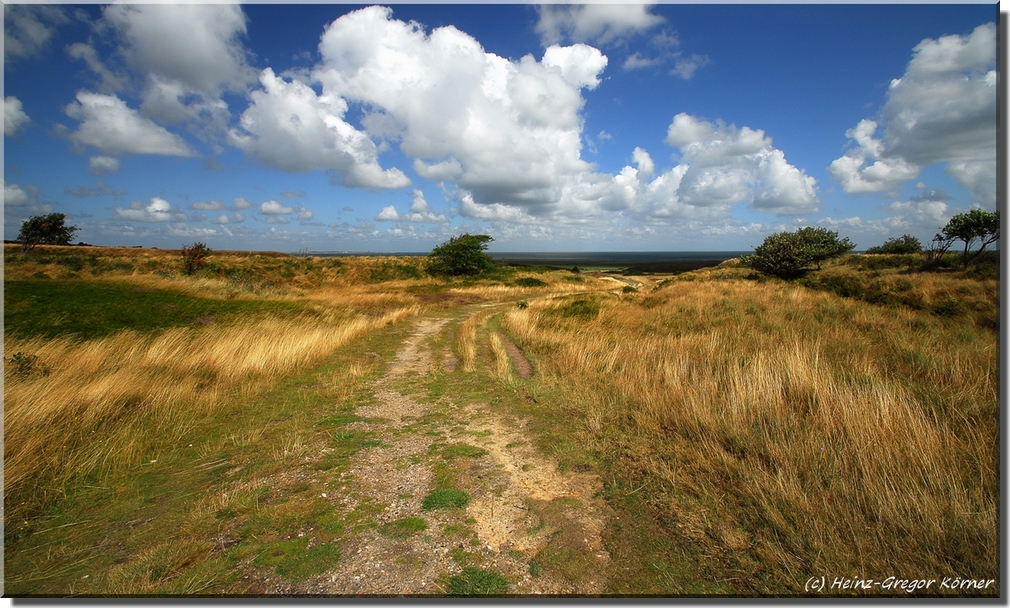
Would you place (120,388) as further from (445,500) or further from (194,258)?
(194,258)

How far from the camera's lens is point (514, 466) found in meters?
4.84

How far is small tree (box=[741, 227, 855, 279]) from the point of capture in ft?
118

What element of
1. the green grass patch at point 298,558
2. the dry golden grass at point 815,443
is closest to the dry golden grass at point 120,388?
Result: the green grass patch at point 298,558

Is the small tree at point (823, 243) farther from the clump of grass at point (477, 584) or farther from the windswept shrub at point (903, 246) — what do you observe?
the clump of grass at point (477, 584)

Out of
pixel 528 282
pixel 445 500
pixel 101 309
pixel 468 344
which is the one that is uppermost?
pixel 101 309

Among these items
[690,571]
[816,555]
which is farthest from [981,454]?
[690,571]

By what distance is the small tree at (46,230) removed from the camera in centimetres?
4284

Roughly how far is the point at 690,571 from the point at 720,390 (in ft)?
13.5

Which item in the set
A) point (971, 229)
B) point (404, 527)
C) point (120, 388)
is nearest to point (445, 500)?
point (404, 527)

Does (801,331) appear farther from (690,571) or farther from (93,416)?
(93,416)

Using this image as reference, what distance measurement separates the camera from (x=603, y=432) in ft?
18.6

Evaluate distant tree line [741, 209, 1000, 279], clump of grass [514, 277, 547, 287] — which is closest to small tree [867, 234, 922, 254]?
distant tree line [741, 209, 1000, 279]

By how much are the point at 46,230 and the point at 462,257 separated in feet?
151

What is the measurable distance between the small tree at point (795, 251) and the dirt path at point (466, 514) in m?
39.5
